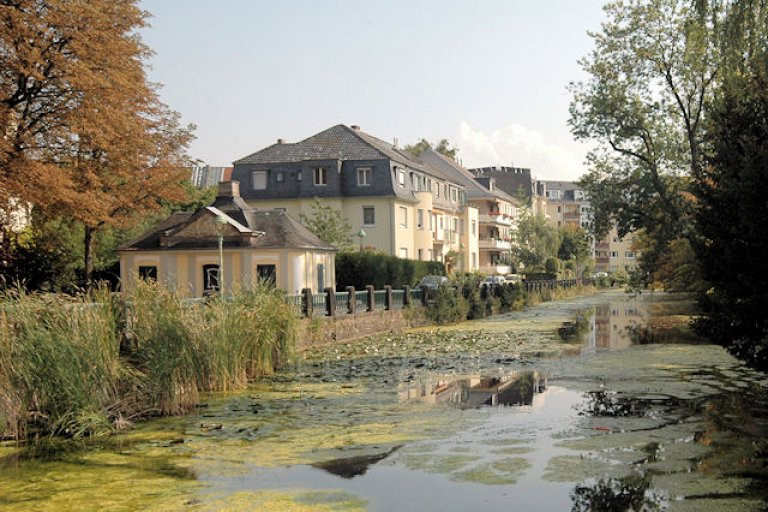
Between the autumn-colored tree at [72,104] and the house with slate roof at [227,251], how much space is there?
5.84m

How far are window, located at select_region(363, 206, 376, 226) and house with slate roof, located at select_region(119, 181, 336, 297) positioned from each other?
17.6 m

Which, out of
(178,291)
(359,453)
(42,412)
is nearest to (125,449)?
(42,412)

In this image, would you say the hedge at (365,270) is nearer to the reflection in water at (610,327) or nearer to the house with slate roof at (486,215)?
the reflection in water at (610,327)

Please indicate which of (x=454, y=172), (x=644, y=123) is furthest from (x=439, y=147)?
(x=644, y=123)

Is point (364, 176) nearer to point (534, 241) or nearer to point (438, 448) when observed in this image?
point (534, 241)

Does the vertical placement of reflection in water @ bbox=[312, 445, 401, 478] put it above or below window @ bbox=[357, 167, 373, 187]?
below

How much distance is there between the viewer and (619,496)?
26.2 ft

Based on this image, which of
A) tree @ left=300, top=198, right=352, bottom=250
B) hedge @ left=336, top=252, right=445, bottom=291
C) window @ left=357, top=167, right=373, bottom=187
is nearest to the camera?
hedge @ left=336, top=252, right=445, bottom=291

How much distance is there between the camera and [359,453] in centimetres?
1021

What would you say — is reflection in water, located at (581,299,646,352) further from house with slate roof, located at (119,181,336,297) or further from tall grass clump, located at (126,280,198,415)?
house with slate roof, located at (119,181,336,297)

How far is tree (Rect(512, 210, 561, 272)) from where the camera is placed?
7662 cm

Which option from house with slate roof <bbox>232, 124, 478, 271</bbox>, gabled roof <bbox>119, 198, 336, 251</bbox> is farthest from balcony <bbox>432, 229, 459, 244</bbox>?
gabled roof <bbox>119, 198, 336, 251</bbox>

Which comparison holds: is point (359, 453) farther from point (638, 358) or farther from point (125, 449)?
point (638, 358)

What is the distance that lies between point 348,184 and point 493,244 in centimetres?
2908
